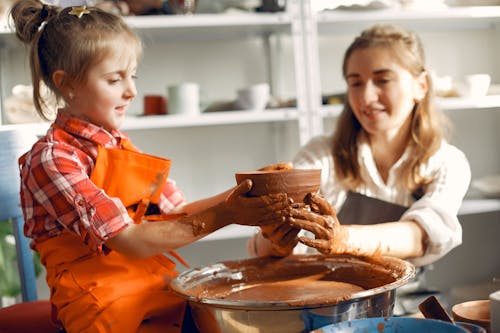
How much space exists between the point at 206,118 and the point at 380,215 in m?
1.06

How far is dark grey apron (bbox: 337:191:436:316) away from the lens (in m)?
1.56

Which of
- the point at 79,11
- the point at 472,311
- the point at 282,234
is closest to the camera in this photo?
the point at 472,311

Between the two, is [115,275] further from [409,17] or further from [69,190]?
[409,17]

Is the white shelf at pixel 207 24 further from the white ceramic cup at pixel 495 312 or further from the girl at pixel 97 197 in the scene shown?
the white ceramic cup at pixel 495 312

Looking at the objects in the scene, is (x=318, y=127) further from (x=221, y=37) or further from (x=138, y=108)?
(x=138, y=108)

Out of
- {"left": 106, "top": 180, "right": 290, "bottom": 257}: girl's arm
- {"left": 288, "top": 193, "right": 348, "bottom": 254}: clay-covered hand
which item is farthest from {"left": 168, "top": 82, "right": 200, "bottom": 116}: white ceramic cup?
{"left": 288, "top": 193, "right": 348, "bottom": 254}: clay-covered hand

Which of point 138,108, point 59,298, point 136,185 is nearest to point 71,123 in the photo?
point 136,185

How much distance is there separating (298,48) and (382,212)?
113cm

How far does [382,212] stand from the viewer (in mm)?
1590

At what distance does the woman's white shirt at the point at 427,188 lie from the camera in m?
1.36

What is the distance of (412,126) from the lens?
1772 millimetres

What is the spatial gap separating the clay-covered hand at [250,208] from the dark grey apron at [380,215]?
0.71m

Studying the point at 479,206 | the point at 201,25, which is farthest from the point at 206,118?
the point at 479,206

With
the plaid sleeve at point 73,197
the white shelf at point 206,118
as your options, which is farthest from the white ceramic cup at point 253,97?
the plaid sleeve at point 73,197
